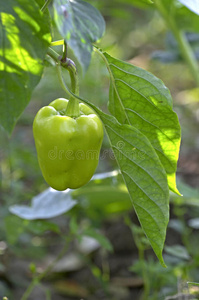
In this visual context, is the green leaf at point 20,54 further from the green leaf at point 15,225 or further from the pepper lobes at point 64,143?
the green leaf at point 15,225

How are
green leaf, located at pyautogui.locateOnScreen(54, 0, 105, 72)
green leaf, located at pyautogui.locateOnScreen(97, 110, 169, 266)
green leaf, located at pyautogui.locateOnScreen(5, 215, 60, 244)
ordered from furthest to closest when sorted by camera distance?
green leaf, located at pyautogui.locateOnScreen(5, 215, 60, 244) < green leaf, located at pyautogui.locateOnScreen(97, 110, 169, 266) < green leaf, located at pyautogui.locateOnScreen(54, 0, 105, 72)

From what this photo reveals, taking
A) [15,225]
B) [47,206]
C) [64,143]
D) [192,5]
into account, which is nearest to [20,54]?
[64,143]

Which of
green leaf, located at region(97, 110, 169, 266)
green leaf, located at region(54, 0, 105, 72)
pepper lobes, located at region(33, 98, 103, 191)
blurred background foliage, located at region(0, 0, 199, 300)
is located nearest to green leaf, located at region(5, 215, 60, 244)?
blurred background foliage, located at region(0, 0, 199, 300)

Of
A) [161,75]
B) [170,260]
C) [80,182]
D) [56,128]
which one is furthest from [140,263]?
[161,75]

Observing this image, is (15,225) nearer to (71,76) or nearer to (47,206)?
(47,206)

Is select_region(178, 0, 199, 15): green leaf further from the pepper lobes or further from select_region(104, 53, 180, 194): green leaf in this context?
the pepper lobes

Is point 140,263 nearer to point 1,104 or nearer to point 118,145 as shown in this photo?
point 118,145
